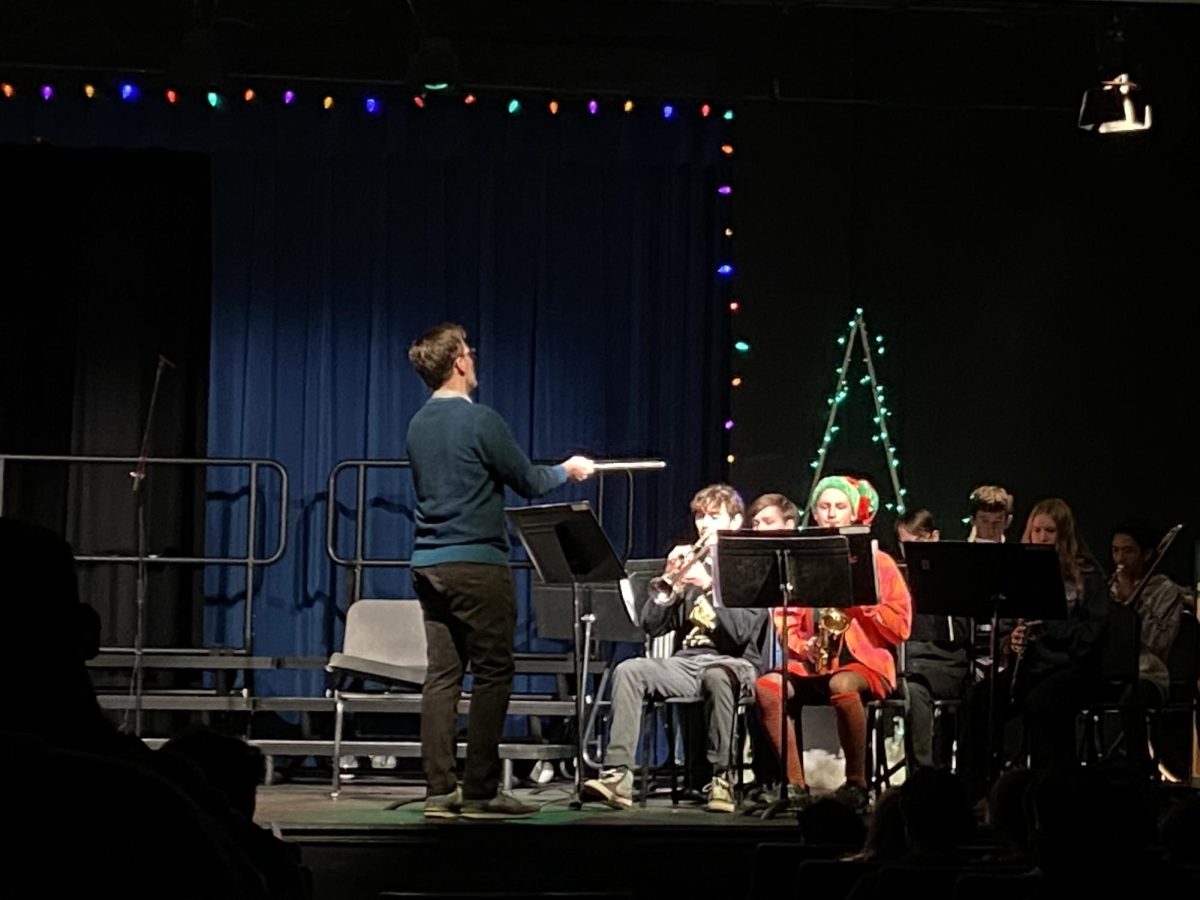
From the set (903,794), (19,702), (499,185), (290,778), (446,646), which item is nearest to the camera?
(19,702)

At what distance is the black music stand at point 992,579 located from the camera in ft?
21.4

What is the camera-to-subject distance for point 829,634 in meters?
7.12

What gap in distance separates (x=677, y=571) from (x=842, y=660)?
72cm

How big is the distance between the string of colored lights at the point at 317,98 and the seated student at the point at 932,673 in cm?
299

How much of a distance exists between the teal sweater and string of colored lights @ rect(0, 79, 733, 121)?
297 cm

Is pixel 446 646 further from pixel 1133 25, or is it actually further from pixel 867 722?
pixel 1133 25

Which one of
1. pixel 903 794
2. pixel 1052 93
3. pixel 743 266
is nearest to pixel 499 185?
pixel 743 266

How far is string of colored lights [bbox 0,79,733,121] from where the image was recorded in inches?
355

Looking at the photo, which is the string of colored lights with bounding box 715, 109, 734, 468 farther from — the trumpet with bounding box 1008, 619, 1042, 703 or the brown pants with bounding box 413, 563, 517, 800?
the brown pants with bounding box 413, 563, 517, 800

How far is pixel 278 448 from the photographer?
912 cm

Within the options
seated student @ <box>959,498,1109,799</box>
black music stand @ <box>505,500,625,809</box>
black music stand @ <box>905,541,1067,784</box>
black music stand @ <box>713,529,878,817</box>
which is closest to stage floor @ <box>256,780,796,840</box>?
black music stand @ <box>713,529,878,817</box>

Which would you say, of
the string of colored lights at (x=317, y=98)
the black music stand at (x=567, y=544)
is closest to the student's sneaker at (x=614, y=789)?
the black music stand at (x=567, y=544)

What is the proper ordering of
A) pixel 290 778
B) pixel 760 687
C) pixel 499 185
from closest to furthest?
pixel 760 687, pixel 290 778, pixel 499 185

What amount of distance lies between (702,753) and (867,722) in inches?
26.6
